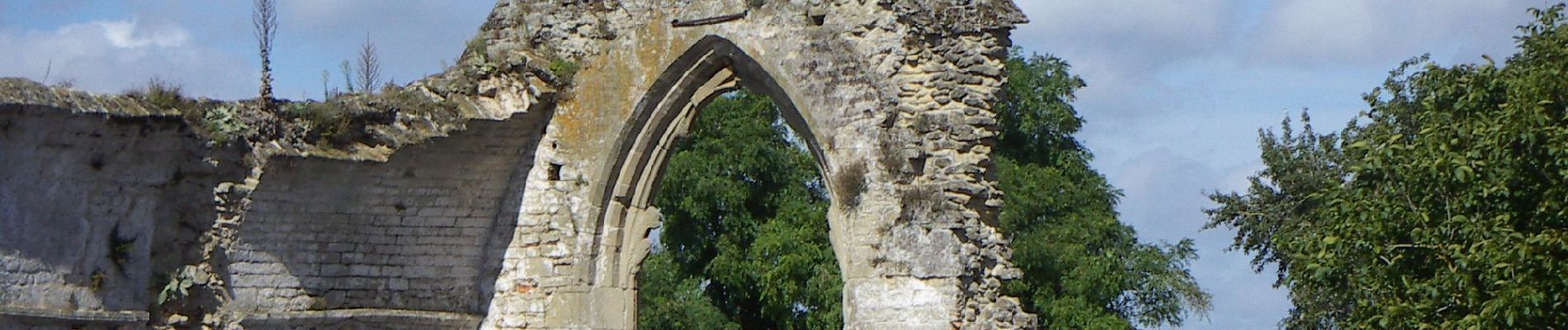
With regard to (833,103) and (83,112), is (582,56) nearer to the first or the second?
(833,103)

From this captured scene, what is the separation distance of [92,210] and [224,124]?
3.28 ft

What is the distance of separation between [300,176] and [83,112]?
180 centimetres

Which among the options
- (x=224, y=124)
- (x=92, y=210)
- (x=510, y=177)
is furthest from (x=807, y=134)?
(x=92, y=210)

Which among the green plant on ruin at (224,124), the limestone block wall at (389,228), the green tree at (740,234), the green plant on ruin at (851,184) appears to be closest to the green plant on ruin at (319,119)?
the limestone block wall at (389,228)

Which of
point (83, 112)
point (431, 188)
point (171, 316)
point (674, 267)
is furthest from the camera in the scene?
point (674, 267)

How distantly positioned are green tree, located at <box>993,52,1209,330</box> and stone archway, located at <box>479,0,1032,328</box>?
8.56m

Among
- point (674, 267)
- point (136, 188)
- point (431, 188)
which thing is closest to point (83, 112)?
point (136, 188)

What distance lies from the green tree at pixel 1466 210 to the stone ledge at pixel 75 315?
23.3 ft

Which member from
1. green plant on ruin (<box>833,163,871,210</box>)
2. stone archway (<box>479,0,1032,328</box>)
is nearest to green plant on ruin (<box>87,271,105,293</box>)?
stone archway (<box>479,0,1032,328</box>)

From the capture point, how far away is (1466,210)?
14547 mm

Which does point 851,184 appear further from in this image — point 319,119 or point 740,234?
point 740,234

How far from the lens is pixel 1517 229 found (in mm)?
14227

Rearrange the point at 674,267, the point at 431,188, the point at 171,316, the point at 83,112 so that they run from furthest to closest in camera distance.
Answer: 1. the point at 674,267
2. the point at 431,188
3. the point at 171,316
4. the point at 83,112

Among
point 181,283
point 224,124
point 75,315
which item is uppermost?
point 224,124
